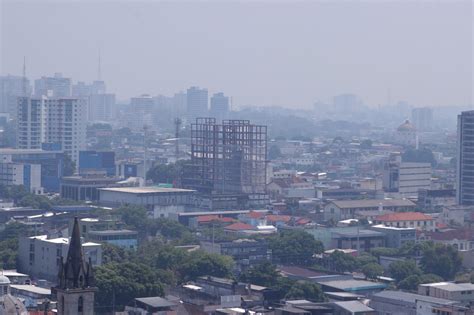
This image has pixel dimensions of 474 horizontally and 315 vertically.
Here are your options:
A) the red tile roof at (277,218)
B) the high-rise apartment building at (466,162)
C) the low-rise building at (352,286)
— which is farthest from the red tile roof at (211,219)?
the low-rise building at (352,286)

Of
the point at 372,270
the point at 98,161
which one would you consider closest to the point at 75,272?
the point at 372,270

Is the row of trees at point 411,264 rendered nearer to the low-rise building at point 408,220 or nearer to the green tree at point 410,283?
the green tree at point 410,283

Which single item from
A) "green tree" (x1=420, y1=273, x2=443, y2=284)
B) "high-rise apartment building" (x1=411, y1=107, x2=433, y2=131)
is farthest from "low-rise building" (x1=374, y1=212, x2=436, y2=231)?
"high-rise apartment building" (x1=411, y1=107, x2=433, y2=131)

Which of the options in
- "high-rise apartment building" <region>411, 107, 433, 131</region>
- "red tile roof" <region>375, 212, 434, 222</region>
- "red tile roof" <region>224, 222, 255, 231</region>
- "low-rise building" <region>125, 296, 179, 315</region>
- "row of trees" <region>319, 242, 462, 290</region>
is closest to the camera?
"low-rise building" <region>125, 296, 179, 315</region>

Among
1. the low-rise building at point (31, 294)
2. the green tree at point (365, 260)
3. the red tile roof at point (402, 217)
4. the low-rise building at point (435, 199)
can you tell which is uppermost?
the low-rise building at point (435, 199)

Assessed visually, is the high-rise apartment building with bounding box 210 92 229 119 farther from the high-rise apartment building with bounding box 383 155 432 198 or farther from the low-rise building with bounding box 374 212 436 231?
the low-rise building with bounding box 374 212 436 231

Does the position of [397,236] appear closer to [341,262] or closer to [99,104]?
[341,262]
